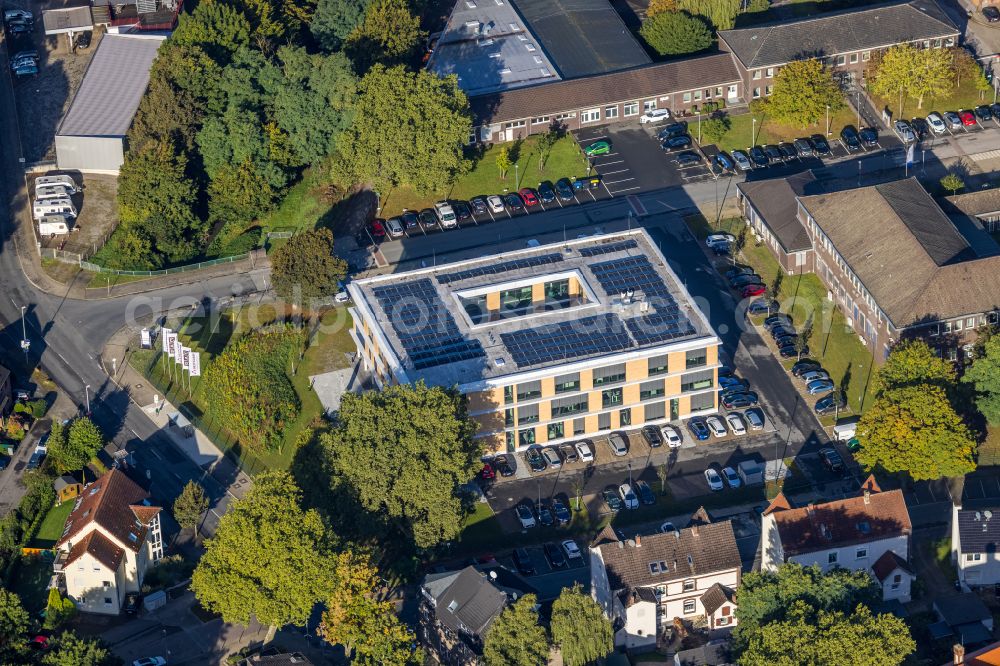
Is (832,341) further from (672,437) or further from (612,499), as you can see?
(612,499)

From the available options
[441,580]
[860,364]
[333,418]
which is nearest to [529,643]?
[441,580]

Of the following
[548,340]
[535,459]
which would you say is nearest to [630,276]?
[548,340]

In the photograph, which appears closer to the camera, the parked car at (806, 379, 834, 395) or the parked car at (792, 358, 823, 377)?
the parked car at (806, 379, 834, 395)

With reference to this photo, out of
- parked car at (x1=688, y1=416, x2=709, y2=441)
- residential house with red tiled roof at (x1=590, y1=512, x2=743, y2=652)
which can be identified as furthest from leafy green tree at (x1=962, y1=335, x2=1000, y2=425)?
residential house with red tiled roof at (x1=590, y1=512, x2=743, y2=652)

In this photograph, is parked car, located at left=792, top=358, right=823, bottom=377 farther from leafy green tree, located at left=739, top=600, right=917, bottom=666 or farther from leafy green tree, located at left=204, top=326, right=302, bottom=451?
leafy green tree, located at left=204, top=326, right=302, bottom=451

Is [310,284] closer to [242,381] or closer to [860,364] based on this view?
[242,381]
